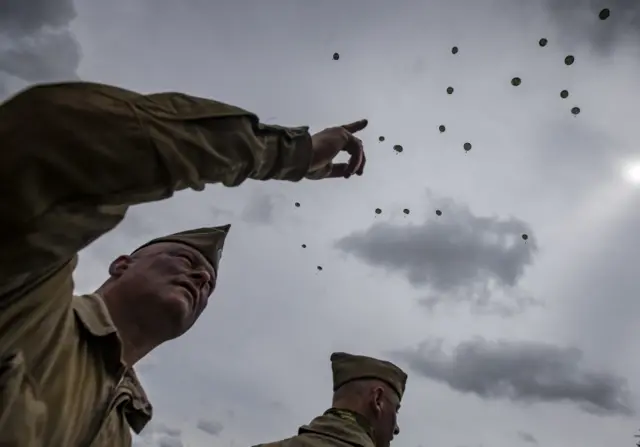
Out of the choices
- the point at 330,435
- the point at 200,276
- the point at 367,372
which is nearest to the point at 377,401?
the point at 367,372

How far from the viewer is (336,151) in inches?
108

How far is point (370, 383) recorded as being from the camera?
27.6 ft

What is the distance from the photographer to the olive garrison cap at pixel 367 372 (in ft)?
28.0

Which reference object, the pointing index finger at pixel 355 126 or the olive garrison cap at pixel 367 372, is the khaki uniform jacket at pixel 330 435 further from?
the pointing index finger at pixel 355 126

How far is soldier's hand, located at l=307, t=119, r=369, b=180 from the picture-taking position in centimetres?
267

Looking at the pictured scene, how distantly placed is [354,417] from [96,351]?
488cm

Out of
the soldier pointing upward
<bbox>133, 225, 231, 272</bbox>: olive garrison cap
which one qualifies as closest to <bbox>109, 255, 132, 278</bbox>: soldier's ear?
<bbox>133, 225, 231, 272</bbox>: olive garrison cap

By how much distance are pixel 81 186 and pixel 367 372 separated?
23.8 feet

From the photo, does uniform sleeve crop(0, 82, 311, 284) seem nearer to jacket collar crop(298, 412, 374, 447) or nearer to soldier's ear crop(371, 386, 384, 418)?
jacket collar crop(298, 412, 374, 447)

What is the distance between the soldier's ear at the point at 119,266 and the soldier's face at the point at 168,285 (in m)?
0.03

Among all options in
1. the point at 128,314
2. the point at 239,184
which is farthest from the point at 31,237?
the point at 128,314

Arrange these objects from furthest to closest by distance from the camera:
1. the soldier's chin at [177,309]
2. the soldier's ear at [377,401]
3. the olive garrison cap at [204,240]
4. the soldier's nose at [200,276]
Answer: the soldier's ear at [377,401] → the olive garrison cap at [204,240] → the soldier's nose at [200,276] → the soldier's chin at [177,309]

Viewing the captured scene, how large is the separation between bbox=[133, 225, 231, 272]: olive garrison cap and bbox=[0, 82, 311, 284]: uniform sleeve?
116 inches

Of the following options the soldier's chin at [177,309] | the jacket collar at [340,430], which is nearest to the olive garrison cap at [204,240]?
the soldier's chin at [177,309]
